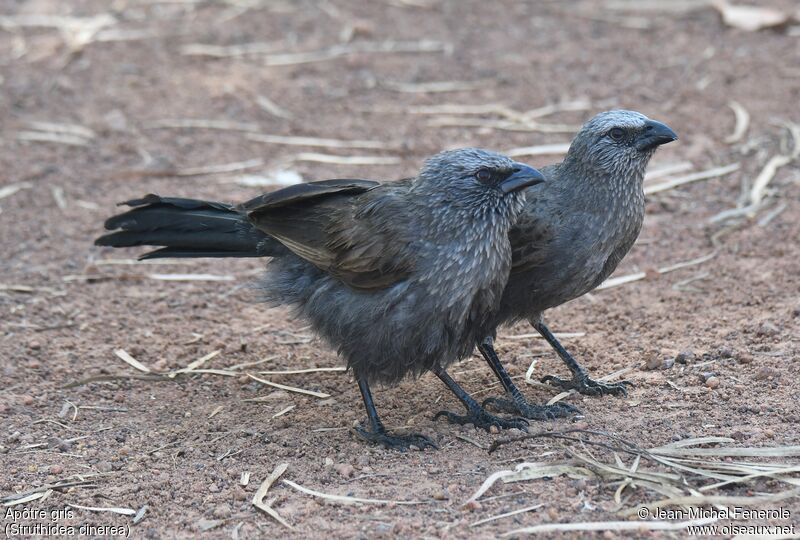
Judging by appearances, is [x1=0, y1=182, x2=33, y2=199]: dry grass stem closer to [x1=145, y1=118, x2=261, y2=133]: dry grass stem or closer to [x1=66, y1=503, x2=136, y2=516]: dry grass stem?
[x1=145, y1=118, x2=261, y2=133]: dry grass stem

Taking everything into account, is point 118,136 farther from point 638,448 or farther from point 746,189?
point 638,448

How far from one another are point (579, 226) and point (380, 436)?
148 centimetres

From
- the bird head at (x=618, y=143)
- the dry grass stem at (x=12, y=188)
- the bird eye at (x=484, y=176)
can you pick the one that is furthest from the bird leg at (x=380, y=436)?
the dry grass stem at (x=12, y=188)

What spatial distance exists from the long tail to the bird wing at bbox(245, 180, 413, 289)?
0.15m

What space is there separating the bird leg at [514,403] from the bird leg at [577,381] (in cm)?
26

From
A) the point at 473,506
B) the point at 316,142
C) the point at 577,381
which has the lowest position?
the point at 316,142

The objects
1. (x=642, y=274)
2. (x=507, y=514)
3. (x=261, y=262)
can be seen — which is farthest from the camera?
(x=261, y=262)

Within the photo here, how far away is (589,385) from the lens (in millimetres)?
5488

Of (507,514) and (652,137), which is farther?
(652,137)

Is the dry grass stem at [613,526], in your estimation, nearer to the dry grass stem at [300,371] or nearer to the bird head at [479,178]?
the bird head at [479,178]

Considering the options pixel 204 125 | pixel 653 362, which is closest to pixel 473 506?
pixel 653 362

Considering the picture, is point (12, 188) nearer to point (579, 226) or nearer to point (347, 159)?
point (347, 159)

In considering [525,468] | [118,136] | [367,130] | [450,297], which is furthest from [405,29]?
[525,468]

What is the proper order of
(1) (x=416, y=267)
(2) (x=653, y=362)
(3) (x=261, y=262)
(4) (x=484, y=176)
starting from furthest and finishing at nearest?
1. (3) (x=261, y=262)
2. (2) (x=653, y=362)
3. (4) (x=484, y=176)
4. (1) (x=416, y=267)
